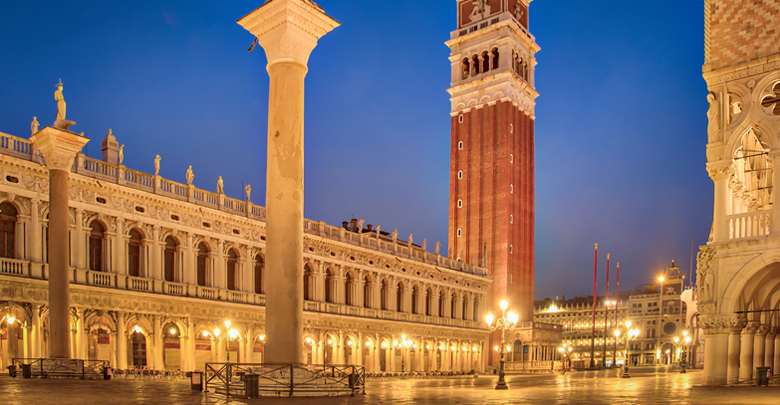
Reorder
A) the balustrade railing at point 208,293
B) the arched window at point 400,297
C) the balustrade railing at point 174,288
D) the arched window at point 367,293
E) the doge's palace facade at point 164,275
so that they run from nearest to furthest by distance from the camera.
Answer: the doge's palace facade at point 164,275
the balustrade railing at point 174,288
the balustrade railing at point 208,293
the arched window at point 367,293
the arched window at point 400,297

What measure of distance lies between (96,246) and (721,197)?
25743mm

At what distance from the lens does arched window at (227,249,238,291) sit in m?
39.1

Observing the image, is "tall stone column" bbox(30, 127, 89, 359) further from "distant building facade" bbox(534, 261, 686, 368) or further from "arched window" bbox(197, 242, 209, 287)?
"distant building facade" bbox(534, 261, 686, 368)

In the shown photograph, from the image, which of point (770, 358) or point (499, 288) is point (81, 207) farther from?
point (499, 288)

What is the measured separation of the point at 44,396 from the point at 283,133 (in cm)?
665

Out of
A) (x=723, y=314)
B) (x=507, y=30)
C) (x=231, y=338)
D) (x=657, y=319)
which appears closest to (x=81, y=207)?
(x=231, y=338)

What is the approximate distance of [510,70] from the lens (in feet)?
229

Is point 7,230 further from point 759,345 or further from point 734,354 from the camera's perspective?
point 759,345

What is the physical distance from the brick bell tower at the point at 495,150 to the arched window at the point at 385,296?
54.8 ft

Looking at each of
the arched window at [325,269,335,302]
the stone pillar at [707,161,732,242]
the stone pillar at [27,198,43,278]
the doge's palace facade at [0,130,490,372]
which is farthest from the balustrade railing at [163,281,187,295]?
the stone pillar at [707,161,732,242]

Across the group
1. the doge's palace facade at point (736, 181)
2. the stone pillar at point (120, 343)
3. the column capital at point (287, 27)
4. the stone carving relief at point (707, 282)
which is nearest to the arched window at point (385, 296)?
the stone pillar at point (120, 343)

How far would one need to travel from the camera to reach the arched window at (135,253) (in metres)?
33.5

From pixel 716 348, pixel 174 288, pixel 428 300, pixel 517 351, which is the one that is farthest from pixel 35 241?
pixel 517 351

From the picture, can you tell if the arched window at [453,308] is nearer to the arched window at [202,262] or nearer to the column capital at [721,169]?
the arched window at [202,262]
